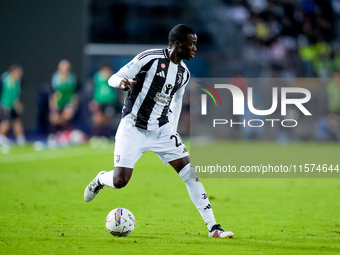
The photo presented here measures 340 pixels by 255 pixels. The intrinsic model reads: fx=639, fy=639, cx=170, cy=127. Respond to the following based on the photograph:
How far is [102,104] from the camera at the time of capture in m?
21.2

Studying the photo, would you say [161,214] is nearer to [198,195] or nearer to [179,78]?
[198,195]

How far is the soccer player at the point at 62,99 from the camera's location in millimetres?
19645

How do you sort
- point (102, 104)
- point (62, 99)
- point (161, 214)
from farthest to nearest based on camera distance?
1. point (102, 104)
2. point (62, 99)
3. point (161, 214)

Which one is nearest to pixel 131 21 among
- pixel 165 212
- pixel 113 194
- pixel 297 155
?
pixel 297 155

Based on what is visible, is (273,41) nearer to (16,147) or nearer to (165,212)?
(16,147)

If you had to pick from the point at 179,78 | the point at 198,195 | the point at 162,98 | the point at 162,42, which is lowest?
the point at 198,195

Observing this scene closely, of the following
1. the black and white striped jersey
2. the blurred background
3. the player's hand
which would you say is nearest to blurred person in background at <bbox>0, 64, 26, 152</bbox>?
the blurred background

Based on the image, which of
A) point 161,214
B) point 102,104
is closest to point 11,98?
point 102,104

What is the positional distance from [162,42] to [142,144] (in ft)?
65.7

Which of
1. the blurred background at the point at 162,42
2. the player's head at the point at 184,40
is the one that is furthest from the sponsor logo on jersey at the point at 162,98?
the blurred background at the point at 162,42

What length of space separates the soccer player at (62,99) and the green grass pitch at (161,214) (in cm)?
574

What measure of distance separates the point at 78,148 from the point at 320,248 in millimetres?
14526

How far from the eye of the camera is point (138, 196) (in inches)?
385

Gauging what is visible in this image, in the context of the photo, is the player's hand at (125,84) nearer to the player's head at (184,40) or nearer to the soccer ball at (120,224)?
the player's head at (184,40)
